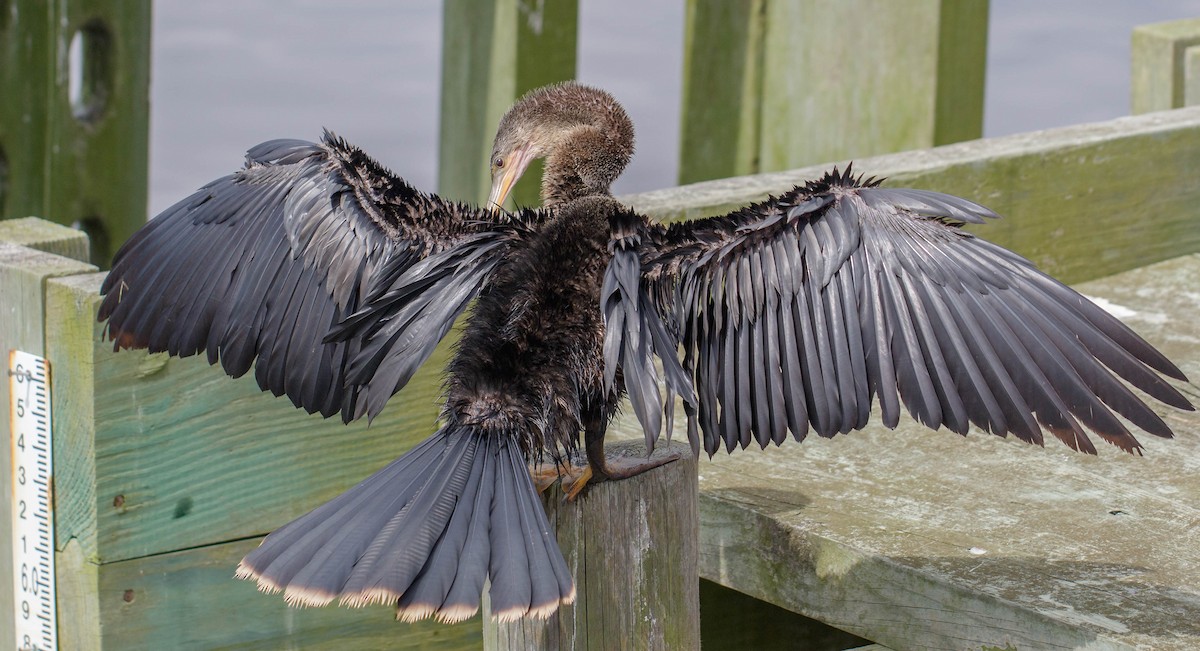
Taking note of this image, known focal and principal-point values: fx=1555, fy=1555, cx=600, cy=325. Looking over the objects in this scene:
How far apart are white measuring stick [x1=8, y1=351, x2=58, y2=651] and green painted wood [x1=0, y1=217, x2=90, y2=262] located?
10.7 inches

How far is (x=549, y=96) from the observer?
294 cm

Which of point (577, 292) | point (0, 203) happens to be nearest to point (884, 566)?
point (577, 292)

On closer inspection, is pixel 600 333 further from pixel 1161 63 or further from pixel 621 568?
pixel 1161 63

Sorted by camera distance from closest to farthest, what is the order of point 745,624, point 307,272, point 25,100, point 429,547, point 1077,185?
point 429,547 < point 307,272 < point 745,624 < point 1077,185 < point 25,100

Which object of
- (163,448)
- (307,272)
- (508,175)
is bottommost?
(163,448)

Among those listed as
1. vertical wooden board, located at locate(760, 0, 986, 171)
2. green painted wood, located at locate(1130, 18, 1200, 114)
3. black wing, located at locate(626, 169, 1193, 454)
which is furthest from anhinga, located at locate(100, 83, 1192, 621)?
green painted wood, located at locate(1130, 18, 1200, 114)

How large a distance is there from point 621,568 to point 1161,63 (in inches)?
175

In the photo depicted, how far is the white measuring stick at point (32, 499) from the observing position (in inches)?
114

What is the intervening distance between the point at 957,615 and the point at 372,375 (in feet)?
3.41

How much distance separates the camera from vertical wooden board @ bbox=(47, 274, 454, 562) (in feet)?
9.23

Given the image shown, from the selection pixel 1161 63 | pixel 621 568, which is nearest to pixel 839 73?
pixel 1161 63

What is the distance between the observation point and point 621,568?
7.85 ft

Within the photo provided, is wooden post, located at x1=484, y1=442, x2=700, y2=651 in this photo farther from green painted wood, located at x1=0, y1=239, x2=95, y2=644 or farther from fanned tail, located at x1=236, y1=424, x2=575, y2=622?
green painted wood, located at x1=0, y1=239, x2=95, y2=644

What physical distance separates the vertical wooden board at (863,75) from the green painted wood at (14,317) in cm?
264
